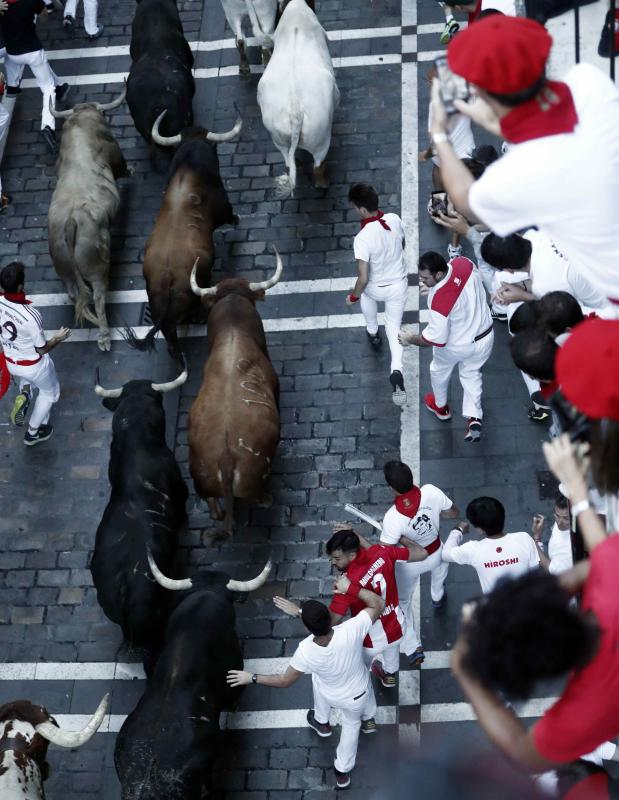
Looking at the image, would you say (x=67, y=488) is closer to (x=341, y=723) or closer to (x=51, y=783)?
(x=51, y=783)

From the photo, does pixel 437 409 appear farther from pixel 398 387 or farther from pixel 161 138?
pixel 161 138

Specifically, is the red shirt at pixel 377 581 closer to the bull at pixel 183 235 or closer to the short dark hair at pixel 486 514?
the short dark hair at pixel 486 514

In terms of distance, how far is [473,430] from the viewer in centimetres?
1166

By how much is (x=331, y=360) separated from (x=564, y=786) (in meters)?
7.61

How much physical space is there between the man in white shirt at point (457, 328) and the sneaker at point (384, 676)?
8.46 feet

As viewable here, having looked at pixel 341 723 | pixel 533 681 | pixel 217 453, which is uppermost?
pixel 533 681

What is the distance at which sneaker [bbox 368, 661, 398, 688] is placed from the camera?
10148 millimetres

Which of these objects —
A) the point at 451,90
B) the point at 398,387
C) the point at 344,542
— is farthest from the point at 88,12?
the point at 451,90

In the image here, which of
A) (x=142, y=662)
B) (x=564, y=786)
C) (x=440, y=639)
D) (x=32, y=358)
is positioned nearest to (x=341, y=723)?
(x=440, y=639)

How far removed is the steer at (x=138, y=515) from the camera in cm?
1027

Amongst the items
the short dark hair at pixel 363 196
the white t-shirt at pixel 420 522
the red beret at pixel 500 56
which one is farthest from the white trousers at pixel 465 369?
the red beret at pixel 500 56

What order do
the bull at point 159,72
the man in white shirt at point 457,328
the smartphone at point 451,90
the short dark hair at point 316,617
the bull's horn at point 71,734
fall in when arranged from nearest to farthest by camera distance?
1. the smartphone at point 451,90
2. the short dark hair at point 316,617
3. the bull's horn at point 71,734
4. the man in white shirt at point 457,328
5. the bull at point 159,72

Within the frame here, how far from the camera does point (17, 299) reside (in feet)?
38.4

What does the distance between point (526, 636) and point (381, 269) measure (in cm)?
731
